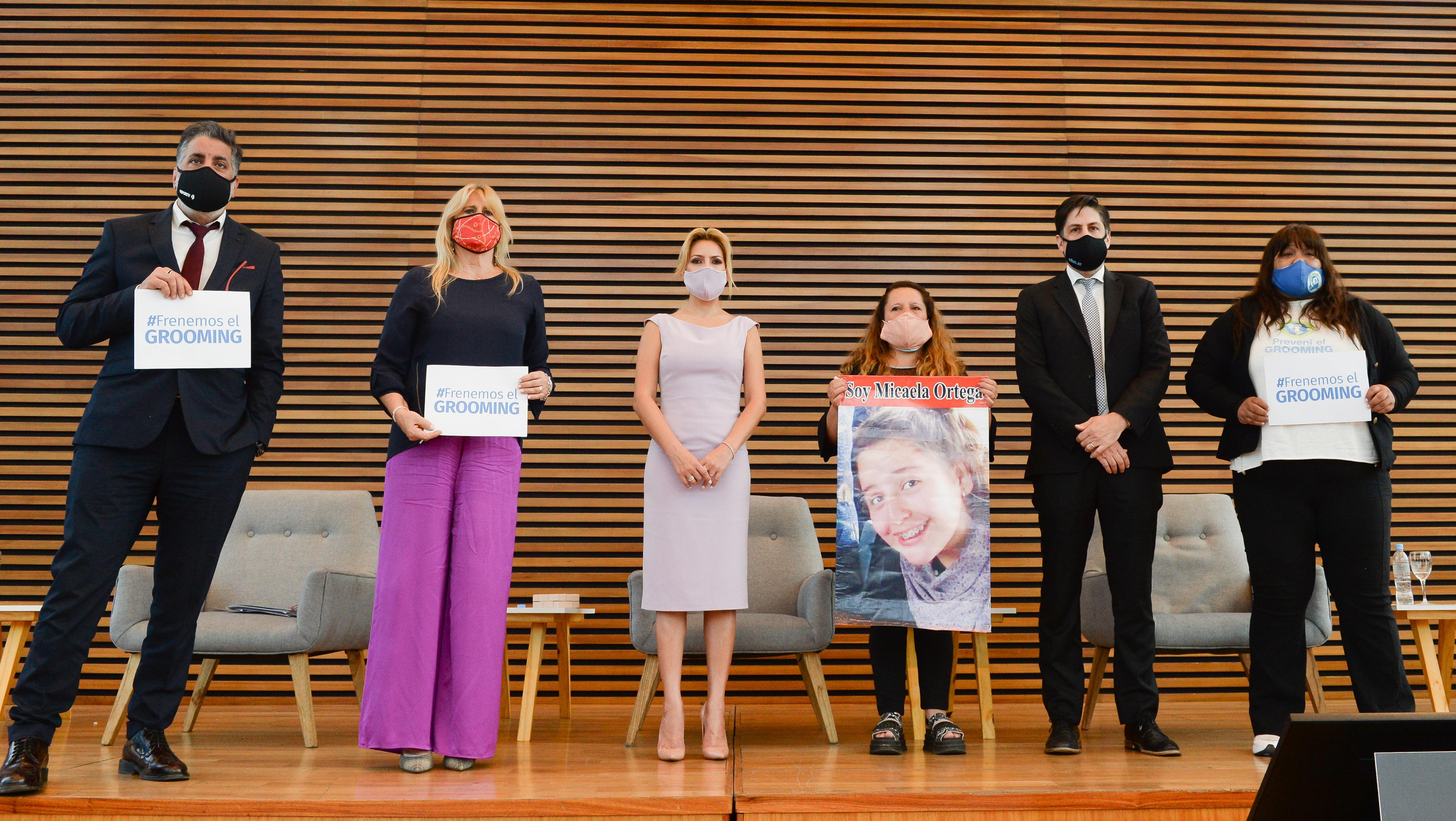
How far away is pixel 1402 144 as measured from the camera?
5.07 meters

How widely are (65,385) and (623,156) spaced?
116 inches

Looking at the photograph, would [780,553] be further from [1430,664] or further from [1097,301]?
[1430,664]

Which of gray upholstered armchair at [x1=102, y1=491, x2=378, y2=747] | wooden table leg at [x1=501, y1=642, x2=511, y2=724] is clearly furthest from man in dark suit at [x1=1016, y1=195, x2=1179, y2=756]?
gray upholstered armchair at [x1=102, y1=491, x2=378, y2=747]

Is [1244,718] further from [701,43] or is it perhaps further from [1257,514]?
[701,43]

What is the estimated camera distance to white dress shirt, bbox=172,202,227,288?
2703 mm

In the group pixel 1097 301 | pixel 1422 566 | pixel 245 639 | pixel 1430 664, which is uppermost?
pixel 1097 301

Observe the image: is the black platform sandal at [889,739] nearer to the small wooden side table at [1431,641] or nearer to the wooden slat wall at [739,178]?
the wooden slat wall at [739,178]

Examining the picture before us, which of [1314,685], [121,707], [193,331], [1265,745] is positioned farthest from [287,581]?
[1314,685]

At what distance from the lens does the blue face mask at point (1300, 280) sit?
9.83 feet

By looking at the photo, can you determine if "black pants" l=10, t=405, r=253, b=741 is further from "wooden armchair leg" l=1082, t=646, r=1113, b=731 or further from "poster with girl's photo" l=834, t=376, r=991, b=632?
"wooden armchair leg" l=1082, t=646, r=1113, b=731

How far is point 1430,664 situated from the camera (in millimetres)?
3779

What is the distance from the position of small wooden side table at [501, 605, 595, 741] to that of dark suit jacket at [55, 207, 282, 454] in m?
1.26

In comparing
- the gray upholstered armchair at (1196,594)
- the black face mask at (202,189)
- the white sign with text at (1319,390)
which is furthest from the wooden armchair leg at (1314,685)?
the black face mask at (202,189)

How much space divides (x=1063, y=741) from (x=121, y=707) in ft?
10.7
